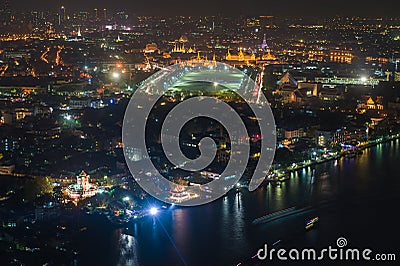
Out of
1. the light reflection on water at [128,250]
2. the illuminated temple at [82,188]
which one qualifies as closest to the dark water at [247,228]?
the light reflection on water at [128,250]

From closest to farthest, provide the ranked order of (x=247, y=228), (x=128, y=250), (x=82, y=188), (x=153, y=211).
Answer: (x=128, y=250) < (x=247, y=228) < (x=153, y=211) < (x=82, y=188)

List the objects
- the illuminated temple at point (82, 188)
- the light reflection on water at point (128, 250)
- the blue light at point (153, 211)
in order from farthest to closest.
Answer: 1. the illuminated temple at point (82, 188)
2. the blue light at point (153, 211)
3. the light reflection on water at point (128, 250)

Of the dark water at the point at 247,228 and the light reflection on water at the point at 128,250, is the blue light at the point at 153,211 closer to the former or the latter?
the dark water at the point at 247,228

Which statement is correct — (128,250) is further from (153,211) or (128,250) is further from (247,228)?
(247,228)

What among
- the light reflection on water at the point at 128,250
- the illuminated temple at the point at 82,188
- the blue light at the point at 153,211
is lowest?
the light reflection on water at the point at 128,250

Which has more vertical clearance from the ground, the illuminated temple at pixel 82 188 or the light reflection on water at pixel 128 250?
the illuminated temple at pixel 82 188

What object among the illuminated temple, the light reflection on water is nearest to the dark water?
the light reflection on water

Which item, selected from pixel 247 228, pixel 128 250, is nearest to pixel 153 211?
pixel 128 250
